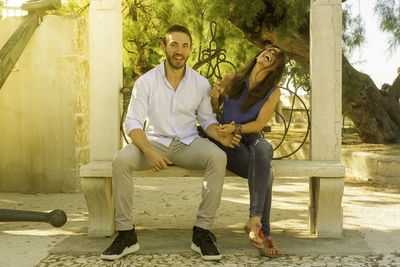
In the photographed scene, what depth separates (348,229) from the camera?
3494 mm

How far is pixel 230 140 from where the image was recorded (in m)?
3.03

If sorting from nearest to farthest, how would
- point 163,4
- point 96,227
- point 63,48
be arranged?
point 96,227
point 63,48
point 163,4

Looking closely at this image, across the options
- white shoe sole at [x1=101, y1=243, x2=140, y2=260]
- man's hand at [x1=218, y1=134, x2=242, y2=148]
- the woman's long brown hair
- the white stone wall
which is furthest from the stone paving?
the white stone wall

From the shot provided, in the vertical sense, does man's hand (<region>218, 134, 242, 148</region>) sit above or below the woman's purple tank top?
below

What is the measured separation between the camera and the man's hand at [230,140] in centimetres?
297

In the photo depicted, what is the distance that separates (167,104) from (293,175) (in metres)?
0.89

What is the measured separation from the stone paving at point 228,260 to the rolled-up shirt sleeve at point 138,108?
0.75 metres

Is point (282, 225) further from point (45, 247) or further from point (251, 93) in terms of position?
point (45, 247)

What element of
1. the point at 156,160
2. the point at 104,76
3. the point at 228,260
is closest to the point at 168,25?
the point at 104,76

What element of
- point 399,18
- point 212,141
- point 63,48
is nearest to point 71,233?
point 212,141

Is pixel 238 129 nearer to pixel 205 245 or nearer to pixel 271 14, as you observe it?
pixel 205 245

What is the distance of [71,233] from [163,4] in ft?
19.2

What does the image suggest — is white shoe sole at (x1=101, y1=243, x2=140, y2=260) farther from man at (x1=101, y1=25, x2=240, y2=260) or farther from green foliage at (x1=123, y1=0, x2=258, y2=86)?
green foliage at (x1=123, y1=0, x2=258, y2=86)

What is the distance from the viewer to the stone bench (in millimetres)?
3131
